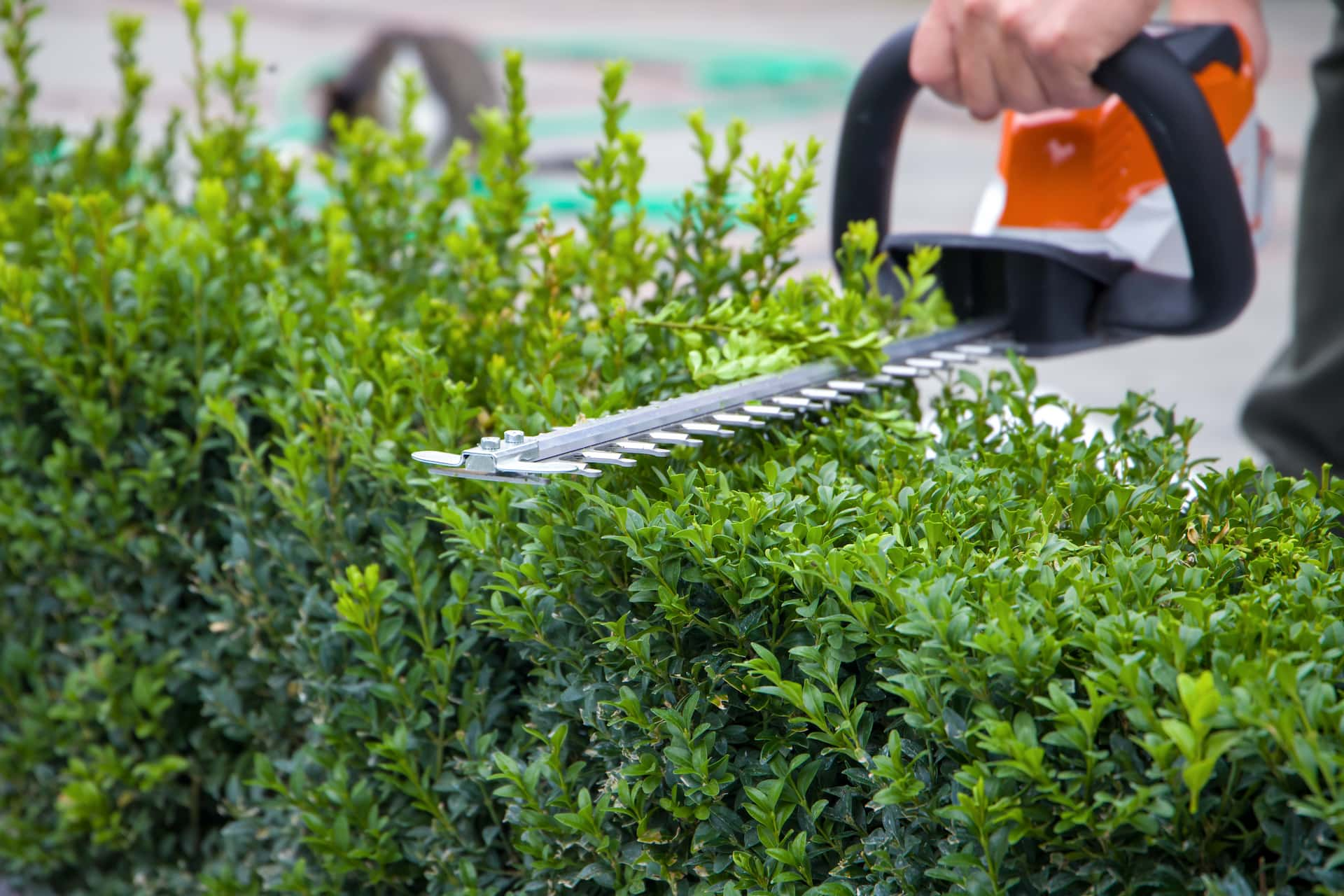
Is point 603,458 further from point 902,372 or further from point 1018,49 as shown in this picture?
point 1018,49

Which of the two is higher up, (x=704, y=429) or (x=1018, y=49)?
(x=1018, y=49)

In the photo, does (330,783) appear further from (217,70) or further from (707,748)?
(217,70)

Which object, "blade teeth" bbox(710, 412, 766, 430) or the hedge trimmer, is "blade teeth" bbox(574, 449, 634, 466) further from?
the hedge trimmer

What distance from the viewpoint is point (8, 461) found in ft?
8.23

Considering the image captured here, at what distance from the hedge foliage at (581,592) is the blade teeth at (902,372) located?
0.09m

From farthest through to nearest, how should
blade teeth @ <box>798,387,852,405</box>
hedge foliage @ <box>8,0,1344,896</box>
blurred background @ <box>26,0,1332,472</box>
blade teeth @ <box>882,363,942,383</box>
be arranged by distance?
blurred background @ <box>26,0,1332,472</box>
blade teeth @ <box>882,363,942,383</box>
blade teeth @ <box>798,387,852,405</box>
hedge foliage @ <box>8,0,1344,896</box>

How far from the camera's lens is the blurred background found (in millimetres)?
7059

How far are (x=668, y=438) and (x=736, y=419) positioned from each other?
127 mm

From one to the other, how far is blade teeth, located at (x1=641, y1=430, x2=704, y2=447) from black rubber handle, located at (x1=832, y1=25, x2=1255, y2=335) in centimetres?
88

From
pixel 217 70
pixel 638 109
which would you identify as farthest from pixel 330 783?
pixel 638 109

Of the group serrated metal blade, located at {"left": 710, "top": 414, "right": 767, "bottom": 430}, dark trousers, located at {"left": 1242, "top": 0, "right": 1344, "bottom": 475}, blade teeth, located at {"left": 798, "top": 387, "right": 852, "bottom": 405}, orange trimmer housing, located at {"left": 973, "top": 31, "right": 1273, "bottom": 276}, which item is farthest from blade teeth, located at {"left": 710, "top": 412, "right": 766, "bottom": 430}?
dark trousers, located at {"left": 1242, "top": 0, "right": 1344, "bottom": 475}

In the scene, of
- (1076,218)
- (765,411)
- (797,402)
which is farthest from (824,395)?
(1076,218)

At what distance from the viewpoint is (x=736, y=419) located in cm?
173

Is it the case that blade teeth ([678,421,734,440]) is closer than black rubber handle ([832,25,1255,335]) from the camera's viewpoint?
Yes
